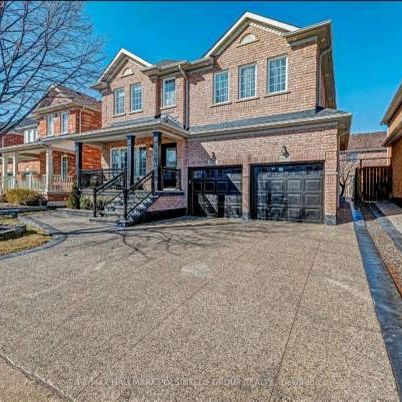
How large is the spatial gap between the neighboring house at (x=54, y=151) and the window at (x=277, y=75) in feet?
37.9

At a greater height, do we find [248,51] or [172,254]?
[248,51]

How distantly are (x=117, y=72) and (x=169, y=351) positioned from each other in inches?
670

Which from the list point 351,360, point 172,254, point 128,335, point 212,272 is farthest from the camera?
point 172,254

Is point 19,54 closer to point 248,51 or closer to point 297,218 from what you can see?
point 248,51

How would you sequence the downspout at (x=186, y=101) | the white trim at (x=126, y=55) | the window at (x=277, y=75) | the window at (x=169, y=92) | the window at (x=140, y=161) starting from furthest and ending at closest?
the white trim at (x=126, y=55)
the window at (x=140, y=161)
the window at (x=169, y=92)
the downspout at (x=186, y=101)
the window at (x=277, y=75)

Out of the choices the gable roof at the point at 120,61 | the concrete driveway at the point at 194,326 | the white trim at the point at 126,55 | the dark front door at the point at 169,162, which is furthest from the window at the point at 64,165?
the concrete driveway at the point at 194,326

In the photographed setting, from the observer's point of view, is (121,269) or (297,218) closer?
(121,269)

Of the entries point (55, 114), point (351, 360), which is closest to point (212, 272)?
point (351, 360)

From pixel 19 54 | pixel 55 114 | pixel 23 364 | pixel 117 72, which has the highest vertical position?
pixel 117 72

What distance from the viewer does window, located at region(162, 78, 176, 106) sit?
14162 mm

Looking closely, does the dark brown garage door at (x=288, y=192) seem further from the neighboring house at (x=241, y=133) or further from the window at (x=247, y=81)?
the window at (x=247, y=81)

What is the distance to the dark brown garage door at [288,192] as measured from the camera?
1024 cm

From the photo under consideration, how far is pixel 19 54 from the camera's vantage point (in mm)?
8023

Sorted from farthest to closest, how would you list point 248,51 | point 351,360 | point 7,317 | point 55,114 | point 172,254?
point 55,114 → point 248,51 → point 172,254 → point 7,317 → point 351,360
